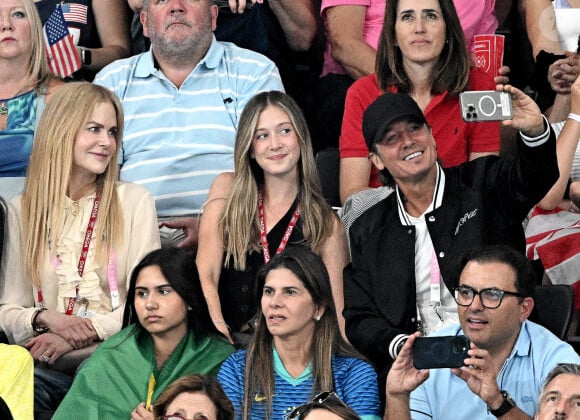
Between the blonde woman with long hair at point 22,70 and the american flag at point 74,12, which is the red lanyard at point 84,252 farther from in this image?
the american flag at point 74,12

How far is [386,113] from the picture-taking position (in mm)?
5199

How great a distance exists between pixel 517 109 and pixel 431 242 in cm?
61

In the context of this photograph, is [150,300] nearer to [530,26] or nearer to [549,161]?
[549,161]

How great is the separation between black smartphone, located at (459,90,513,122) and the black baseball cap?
34 centimetres

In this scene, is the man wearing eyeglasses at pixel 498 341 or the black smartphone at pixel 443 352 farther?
the man wearing eyeglasses at pixel 498 341

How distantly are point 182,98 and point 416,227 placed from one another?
150 cm

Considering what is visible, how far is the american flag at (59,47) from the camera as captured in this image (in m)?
6.29

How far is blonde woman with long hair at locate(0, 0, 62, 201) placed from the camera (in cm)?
606

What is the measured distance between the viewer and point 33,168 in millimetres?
5562

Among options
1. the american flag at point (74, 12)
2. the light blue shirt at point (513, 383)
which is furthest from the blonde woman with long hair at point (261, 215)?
the american flag at point (74, 12)

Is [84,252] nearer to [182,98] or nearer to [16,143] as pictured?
[16,143]

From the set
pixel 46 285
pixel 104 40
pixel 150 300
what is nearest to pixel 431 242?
pixel 150 300

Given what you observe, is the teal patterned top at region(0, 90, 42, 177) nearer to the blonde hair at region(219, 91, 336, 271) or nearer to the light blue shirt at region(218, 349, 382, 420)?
the blonde hair at region(219, 91, 336, 271)

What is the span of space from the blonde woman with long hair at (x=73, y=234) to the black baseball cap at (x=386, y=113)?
3.10ft
